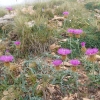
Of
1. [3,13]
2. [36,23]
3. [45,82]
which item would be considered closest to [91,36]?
[36,23]

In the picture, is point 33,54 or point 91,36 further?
point 91,36

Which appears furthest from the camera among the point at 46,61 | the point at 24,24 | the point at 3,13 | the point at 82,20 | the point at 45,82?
the point at 3,13

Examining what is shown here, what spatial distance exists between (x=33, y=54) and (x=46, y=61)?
274 mm

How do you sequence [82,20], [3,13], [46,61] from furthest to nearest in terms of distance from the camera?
[3,13] → [82,20] → [46,61]

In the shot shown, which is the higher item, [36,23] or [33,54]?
[36,23]

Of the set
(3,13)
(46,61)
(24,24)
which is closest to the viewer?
(46,61)

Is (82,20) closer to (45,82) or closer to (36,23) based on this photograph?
(36,23)

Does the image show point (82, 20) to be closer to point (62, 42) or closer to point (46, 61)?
point (62, 42)

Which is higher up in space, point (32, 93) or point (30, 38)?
point (30, 38)

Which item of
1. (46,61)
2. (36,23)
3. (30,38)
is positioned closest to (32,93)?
(46,61)

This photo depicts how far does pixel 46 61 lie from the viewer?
3.86 metres

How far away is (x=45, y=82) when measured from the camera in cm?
328

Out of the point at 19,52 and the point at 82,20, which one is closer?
the point at 19,52

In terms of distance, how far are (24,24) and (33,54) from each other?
1.47ft
